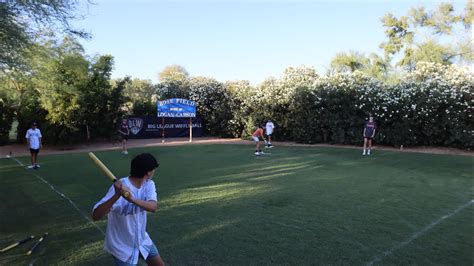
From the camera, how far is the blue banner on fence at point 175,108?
82.3 ft

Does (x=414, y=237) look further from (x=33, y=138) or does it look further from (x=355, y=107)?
(x=355, y=107)

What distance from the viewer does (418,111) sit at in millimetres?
17844

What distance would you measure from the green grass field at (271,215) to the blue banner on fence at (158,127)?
48.7 feet

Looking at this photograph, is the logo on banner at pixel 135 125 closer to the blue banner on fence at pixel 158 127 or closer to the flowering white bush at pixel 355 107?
the blue banner on fence at pixel 158 127

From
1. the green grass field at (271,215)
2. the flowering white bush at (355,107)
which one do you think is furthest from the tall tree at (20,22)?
the flowering white bush at (355,107)

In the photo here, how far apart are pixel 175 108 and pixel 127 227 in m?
22.8

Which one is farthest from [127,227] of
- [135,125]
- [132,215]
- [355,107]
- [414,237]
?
[135,125]

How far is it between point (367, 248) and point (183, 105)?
2172 centimetres

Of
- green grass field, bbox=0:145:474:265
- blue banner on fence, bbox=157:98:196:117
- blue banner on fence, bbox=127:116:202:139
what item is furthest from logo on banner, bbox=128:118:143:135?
green grass field, bbox=0:145:474:265

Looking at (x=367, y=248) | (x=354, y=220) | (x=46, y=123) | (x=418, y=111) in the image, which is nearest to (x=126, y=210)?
(x=367, y=248)

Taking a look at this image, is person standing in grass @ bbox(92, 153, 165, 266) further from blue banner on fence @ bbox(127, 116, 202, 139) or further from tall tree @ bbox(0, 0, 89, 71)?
blue banner on fence @ bbox(127, 116, 202, 139)

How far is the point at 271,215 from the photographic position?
6.72 metres

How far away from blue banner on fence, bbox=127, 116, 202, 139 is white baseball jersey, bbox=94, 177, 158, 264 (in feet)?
78.3

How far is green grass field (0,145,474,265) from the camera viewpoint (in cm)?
491
